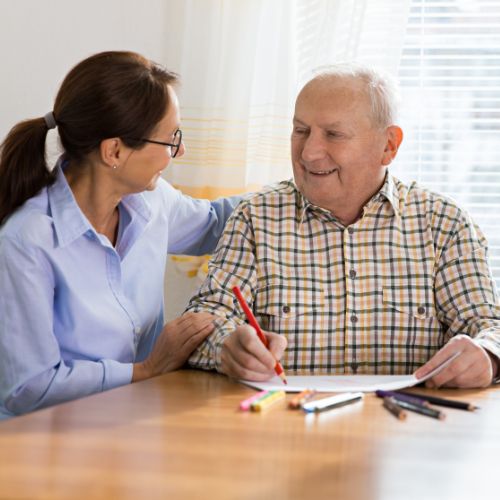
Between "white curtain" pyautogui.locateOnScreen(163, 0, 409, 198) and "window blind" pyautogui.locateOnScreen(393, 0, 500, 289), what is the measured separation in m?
0.29

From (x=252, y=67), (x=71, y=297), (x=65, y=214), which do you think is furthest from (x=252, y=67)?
(x=71, y=297)

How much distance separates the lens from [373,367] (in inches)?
79.4

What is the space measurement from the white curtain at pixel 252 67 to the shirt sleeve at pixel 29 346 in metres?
0.85

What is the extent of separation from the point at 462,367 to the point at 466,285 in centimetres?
36

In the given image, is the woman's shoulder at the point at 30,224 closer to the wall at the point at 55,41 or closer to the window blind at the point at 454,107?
the wall at the point at 55,41

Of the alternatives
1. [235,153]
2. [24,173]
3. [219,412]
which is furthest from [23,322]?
[235,153]

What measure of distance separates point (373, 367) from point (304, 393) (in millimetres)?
475

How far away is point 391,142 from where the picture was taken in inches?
83.4

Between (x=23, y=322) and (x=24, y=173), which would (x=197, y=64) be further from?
(x=23, y=322)

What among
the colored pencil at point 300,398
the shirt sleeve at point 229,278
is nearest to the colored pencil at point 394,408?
the colored pencil at point 300,398

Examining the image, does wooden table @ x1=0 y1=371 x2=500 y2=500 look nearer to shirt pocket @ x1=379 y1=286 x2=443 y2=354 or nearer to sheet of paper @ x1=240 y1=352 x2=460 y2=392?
sheet of paper @ x1=240 y1=352 x2=460 y2=392

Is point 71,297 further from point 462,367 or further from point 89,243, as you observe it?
point 462,367

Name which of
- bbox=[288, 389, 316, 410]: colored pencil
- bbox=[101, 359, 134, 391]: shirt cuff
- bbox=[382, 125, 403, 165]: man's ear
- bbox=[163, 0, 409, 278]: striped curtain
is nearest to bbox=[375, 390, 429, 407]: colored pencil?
bbox=[288, 389, 316, 410]: colored pencil

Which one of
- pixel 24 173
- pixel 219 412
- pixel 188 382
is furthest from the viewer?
pixel 24 173
